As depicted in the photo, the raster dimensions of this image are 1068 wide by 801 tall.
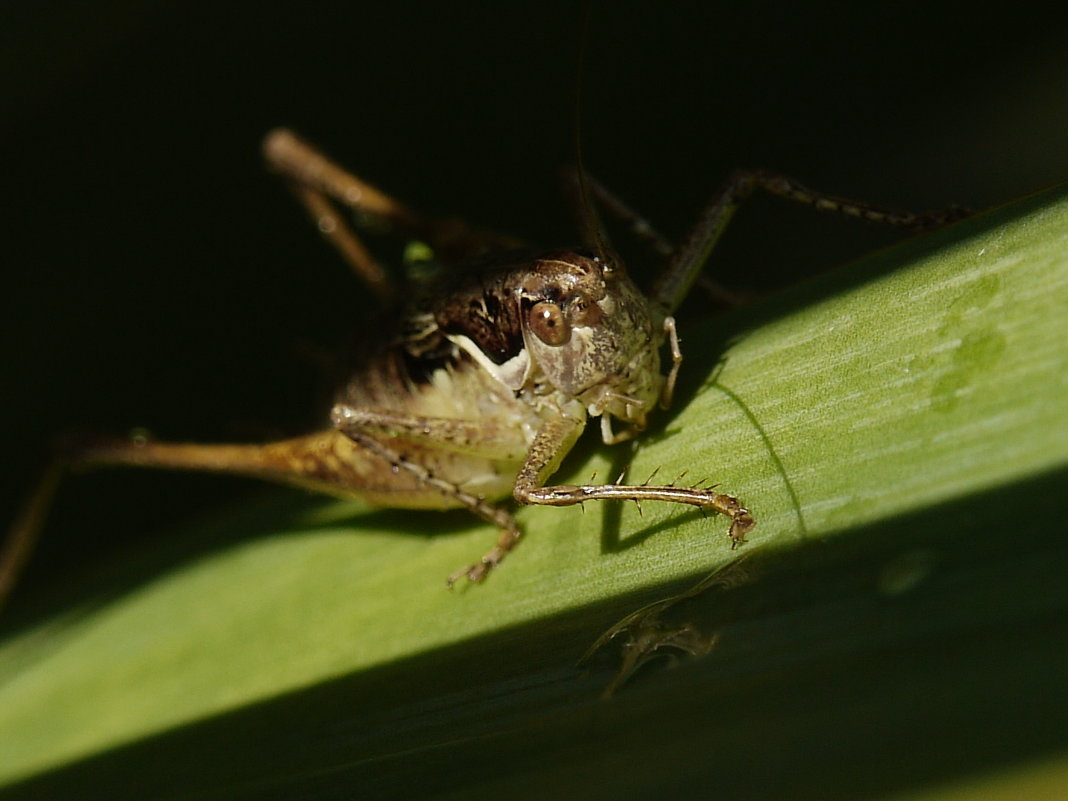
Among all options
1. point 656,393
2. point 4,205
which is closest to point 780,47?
point 656,393

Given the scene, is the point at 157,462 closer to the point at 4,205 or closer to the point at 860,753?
the point at 4,205

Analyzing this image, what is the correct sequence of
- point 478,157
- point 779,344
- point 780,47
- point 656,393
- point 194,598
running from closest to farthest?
point 779,344 → point 656,393 → point 194,598 → point 780,47 → point 478,157

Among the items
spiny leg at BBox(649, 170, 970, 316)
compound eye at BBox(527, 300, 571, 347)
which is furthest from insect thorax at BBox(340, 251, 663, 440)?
spiny leg at BBox(649, 170, 970, 316)

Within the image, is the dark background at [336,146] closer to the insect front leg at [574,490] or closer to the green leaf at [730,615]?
the green leaf at [730,615]

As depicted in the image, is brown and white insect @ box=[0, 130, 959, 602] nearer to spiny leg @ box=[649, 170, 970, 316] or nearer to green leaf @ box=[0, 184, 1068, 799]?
spiny leg @ box=[649, 170, 970, 316]

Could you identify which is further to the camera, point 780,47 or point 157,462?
point 780,47

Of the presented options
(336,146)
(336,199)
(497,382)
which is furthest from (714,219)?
(336,146)

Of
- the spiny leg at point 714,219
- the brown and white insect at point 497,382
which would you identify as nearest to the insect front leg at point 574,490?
the brown and white insect at point 497,382
